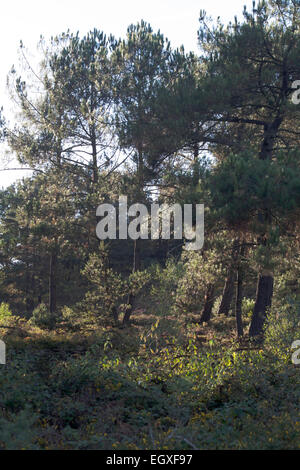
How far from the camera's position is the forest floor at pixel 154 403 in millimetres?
5289

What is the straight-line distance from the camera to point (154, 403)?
7.18 m

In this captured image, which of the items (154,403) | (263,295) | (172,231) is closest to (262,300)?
(263,295)

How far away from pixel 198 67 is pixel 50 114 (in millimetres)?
6385

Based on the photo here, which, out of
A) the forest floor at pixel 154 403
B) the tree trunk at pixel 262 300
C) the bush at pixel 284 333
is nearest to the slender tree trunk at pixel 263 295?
the tree trunk at pixel 262 300

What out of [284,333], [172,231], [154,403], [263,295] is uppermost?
[172,231]

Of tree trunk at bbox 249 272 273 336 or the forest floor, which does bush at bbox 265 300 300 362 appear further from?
tree trunk at bbox 249 272 273 336

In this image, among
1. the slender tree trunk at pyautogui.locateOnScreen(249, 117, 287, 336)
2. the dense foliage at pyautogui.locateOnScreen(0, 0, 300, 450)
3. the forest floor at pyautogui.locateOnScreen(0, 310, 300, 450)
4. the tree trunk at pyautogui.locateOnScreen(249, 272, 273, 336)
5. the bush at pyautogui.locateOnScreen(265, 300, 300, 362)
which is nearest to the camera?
the forest floor at pyautogui.locateOnScreen(0, 310, 300, 450)

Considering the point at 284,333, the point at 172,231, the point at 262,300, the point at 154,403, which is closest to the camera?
the point at 154,403

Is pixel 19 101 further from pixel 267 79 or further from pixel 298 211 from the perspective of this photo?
pixel 298 211

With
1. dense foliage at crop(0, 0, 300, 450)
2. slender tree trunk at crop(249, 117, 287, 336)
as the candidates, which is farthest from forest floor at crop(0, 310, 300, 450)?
slender tree trunk at crop(249, 117, 287, 336)

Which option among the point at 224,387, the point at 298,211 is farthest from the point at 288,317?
the point at 224,387

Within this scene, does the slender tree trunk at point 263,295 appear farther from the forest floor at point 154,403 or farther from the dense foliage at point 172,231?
the forest floor at point 154,403

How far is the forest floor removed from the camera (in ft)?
17.4

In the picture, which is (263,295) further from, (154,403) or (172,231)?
(154,403)
